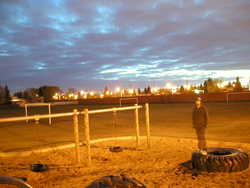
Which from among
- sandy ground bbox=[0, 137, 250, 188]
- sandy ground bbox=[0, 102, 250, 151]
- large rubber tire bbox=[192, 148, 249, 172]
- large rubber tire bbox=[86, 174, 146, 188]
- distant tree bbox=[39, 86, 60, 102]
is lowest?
sandy ground bbox=[0, 102, 250, 151]

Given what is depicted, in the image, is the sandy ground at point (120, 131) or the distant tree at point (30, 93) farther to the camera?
the distant tree at point (30, 93)

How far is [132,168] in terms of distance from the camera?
20.8ft

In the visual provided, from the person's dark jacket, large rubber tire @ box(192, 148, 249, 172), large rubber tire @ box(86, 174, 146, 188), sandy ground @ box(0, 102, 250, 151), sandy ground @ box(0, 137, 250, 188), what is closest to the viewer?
large rubber tire @ box(86, 174, 146, 188)

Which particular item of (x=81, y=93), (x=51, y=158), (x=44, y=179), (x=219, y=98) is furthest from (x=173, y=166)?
(x=81, y=93)

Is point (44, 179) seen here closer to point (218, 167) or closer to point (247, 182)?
point (218, 167)

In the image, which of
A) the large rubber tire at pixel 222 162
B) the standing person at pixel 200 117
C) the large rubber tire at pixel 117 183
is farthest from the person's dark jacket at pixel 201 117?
the large rubber tire at pixel 117 183

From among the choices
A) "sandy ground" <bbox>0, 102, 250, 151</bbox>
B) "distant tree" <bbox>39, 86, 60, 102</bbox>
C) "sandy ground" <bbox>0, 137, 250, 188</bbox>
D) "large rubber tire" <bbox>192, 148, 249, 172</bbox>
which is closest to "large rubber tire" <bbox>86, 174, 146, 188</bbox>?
"sandy ground" <bbox>0, 137, 250, 188</bbox>

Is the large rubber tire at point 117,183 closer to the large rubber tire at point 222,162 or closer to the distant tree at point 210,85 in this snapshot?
the large rubber tire at point 222,162

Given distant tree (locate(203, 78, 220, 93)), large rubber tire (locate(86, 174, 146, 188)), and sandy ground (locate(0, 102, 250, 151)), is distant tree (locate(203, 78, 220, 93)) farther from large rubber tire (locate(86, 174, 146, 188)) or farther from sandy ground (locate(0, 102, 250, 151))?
large rubber tire (locate(86, 174, 146, 188))

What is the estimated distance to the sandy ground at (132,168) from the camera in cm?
527

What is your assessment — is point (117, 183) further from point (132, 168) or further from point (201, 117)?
point (201, 117)

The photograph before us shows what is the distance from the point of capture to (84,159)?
759 cm

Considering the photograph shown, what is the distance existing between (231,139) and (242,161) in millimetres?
4275

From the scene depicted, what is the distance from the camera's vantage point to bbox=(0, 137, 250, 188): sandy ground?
5266 mm
